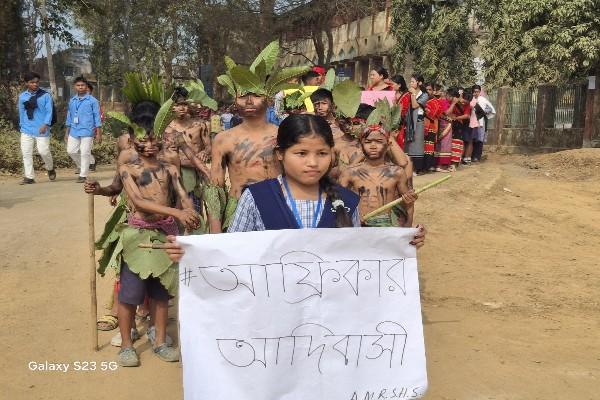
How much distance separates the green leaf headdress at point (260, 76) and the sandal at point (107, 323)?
2.00 metres

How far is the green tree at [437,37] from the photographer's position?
74.9ft

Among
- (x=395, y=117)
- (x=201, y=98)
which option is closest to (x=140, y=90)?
(x=201, y=98)

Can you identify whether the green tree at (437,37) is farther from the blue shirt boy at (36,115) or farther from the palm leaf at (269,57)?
the palm leaf at (269,57)

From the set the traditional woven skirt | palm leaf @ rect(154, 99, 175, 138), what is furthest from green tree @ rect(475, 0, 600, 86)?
palm leaf @ rect(154, 99, 175, 138)

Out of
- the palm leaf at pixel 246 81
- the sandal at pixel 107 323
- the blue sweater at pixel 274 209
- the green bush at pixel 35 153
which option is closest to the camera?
the blue sweater at pixel 274 209

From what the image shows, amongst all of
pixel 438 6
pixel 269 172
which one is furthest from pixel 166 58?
pixel 269 172

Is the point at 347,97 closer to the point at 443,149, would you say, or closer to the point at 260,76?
the point at 260,76

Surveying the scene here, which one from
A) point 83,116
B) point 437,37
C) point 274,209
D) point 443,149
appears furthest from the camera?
point 437,37

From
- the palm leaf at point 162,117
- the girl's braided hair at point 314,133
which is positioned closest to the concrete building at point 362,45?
the palm leaf at point 162,117

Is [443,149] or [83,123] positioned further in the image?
→ [443,149]

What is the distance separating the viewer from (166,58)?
30.5m

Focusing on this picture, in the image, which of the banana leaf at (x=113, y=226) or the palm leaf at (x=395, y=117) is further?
the palm leaf at (x=395, y=117)

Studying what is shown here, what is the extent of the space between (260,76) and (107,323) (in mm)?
2263
